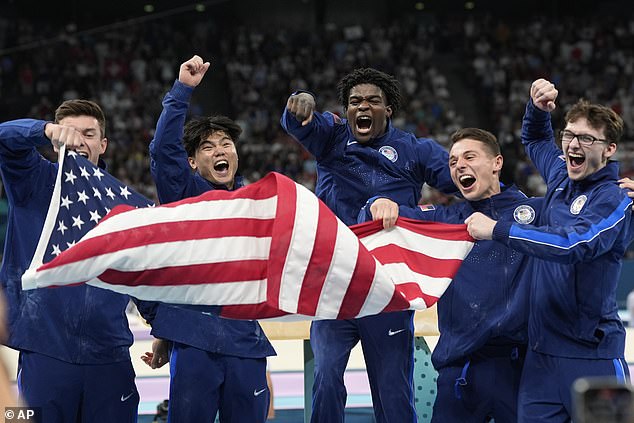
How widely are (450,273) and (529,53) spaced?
21.8 meters

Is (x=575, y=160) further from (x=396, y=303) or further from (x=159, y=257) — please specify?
(x=159, y=257)

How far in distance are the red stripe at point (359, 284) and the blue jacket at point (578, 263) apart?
2.11 feet

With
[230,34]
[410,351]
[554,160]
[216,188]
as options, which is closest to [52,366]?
[216,188]

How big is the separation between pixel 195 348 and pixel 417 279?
4.13 feet

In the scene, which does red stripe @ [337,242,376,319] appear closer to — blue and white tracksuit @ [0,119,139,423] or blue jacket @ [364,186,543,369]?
blue jacket @ [364,186,543,369]

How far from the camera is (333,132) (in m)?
5.55

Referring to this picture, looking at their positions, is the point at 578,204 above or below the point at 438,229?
above

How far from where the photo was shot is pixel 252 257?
14.8ft

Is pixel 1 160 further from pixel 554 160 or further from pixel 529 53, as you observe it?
pixel 529 53

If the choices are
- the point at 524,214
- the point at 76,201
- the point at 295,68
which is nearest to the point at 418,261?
the point at 524,214

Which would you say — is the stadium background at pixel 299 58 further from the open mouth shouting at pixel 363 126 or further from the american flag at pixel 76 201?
the american flag at pixel 76 201

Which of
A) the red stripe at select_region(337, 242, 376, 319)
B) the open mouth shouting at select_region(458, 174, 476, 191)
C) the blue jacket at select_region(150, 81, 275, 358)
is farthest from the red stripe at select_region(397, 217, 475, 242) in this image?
the blue jacket at select_region(150, 81, 275, 358)

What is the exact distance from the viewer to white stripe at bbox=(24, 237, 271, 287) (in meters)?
4.09

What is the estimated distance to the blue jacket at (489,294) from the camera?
4.86 metres
